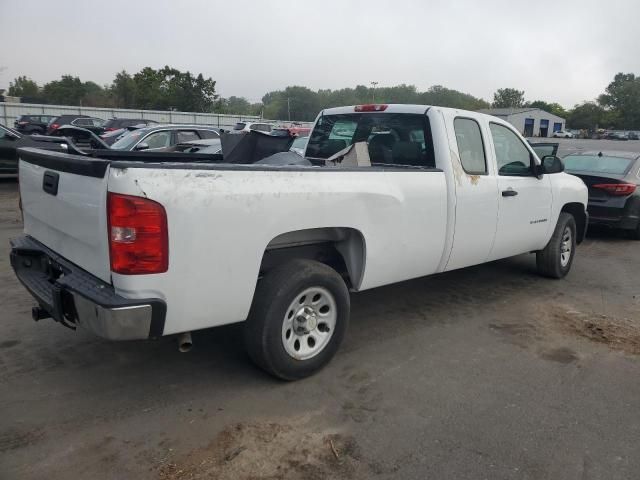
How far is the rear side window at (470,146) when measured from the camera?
478 cm

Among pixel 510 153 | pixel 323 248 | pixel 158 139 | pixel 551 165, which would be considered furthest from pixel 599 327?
pixel 158 139

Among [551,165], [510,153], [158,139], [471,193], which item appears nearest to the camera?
[471,193]

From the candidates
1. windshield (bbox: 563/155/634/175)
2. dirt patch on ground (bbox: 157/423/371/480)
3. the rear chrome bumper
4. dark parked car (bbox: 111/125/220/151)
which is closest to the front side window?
dirt patch on ground (bbox: 157/423/371/480)

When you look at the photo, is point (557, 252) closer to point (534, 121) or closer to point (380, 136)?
point (380, 136)

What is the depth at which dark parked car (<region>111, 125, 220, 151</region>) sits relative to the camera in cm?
1214

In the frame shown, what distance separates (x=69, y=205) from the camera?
3.22 m

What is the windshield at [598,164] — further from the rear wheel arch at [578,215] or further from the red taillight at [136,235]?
the red taillight at [136,235]

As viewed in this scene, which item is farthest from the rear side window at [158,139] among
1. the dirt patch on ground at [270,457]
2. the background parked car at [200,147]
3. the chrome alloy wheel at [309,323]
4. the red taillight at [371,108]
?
the dirt patch on ground at [270,457]

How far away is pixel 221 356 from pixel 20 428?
1428mm

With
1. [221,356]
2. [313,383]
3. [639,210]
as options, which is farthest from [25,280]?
[639,210]

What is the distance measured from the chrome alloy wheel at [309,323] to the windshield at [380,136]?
1.65 metres

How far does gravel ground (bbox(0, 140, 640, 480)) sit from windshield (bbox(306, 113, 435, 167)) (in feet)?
4.96

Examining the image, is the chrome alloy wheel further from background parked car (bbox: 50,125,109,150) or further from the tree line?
the tree line

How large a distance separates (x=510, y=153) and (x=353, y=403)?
3.28 m
